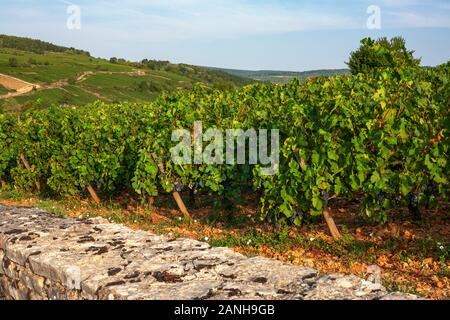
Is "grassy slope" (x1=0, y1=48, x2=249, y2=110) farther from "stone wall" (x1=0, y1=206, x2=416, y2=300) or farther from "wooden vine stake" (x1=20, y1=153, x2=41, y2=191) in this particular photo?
"stone wall" (x1=0, y1=206, x2=416, y2=300)

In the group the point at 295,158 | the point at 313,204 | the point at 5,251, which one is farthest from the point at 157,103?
the point at 5,251

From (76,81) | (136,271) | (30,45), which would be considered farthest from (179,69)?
(136,271)

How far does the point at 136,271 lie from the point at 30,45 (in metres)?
163

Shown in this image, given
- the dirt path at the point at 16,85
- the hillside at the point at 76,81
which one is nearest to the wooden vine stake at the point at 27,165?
the hillside at the point at 76,81

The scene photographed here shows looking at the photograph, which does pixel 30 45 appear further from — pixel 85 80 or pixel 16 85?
pixel 16 85

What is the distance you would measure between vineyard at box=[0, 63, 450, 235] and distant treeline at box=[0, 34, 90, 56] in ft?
452

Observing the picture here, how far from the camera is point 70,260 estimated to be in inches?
195

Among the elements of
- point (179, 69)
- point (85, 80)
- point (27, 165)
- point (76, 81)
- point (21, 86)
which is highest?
point (179, 69)

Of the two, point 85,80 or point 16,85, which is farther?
point 85,80

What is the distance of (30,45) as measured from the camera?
496 ft

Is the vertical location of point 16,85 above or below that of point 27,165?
above

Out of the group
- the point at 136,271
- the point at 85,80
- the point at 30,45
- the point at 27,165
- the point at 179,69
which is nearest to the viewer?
the point at 136,271

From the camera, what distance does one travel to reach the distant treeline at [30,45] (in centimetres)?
14070

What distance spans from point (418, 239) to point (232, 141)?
4.36 m
